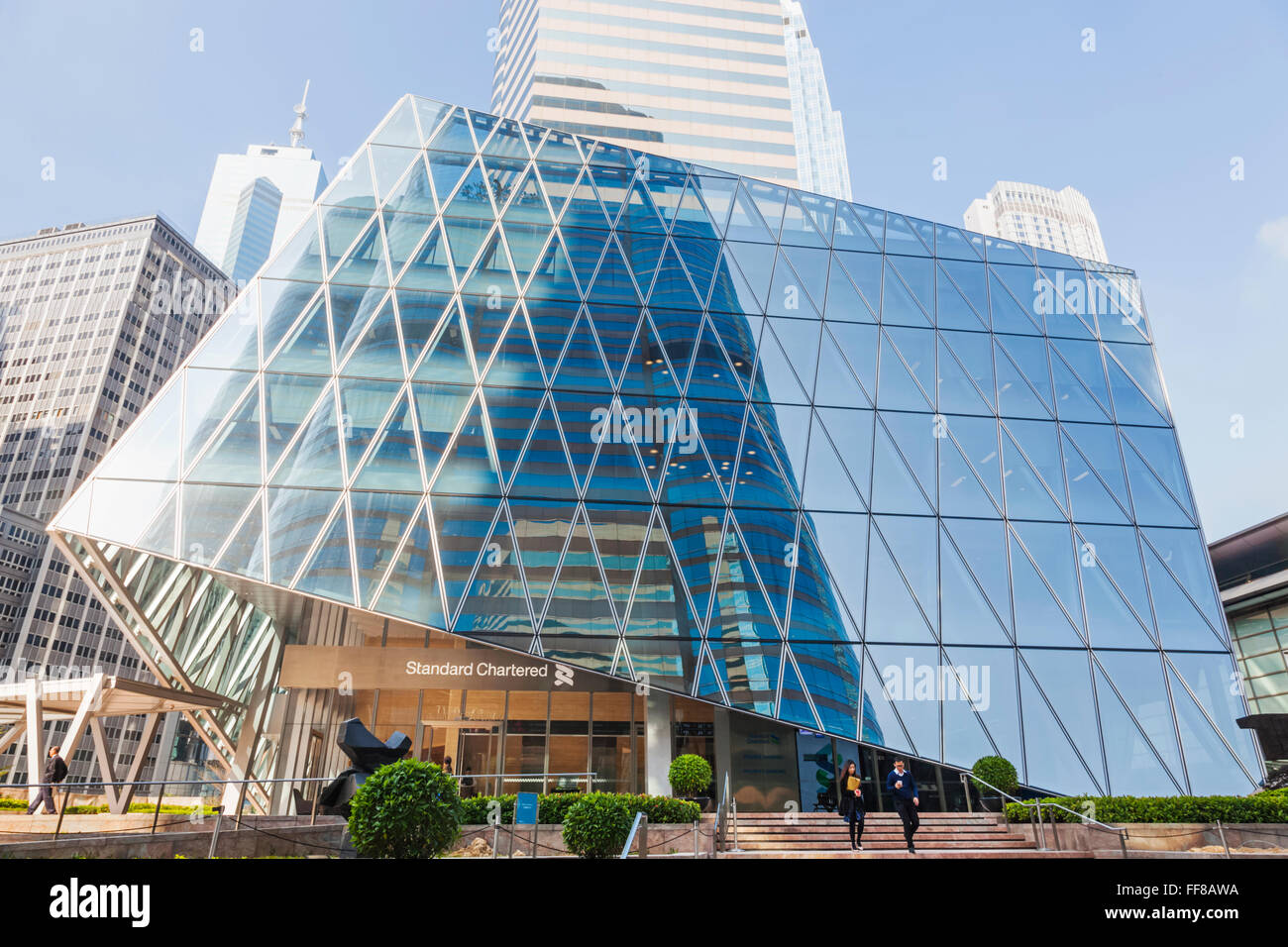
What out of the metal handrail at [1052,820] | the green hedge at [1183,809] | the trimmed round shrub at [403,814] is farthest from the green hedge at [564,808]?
the green hedge at [1183,809]

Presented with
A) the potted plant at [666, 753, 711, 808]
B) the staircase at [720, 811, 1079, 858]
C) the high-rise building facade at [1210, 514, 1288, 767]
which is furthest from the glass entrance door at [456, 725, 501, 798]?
the high-rise building facade at [1210, 514, 1288, 767]

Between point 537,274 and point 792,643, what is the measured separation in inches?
511

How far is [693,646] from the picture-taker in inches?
750

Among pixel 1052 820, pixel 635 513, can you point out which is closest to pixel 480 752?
pixel 635 513

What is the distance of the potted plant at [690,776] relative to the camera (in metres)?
17.0

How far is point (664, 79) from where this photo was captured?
72938 mm

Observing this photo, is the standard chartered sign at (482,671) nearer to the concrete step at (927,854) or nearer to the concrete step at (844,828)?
the concrete step at (844,828)

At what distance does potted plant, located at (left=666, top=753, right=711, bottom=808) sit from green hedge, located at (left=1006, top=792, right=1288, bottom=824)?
20.4 ft

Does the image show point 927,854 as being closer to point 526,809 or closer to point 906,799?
point 906,799

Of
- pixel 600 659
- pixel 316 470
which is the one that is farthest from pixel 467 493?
pixel 600 659

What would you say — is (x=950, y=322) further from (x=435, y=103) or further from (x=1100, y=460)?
(x=435, y=103)

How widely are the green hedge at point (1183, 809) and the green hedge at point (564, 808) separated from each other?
6667mm

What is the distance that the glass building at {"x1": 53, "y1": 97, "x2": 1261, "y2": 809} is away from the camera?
1881 cm
